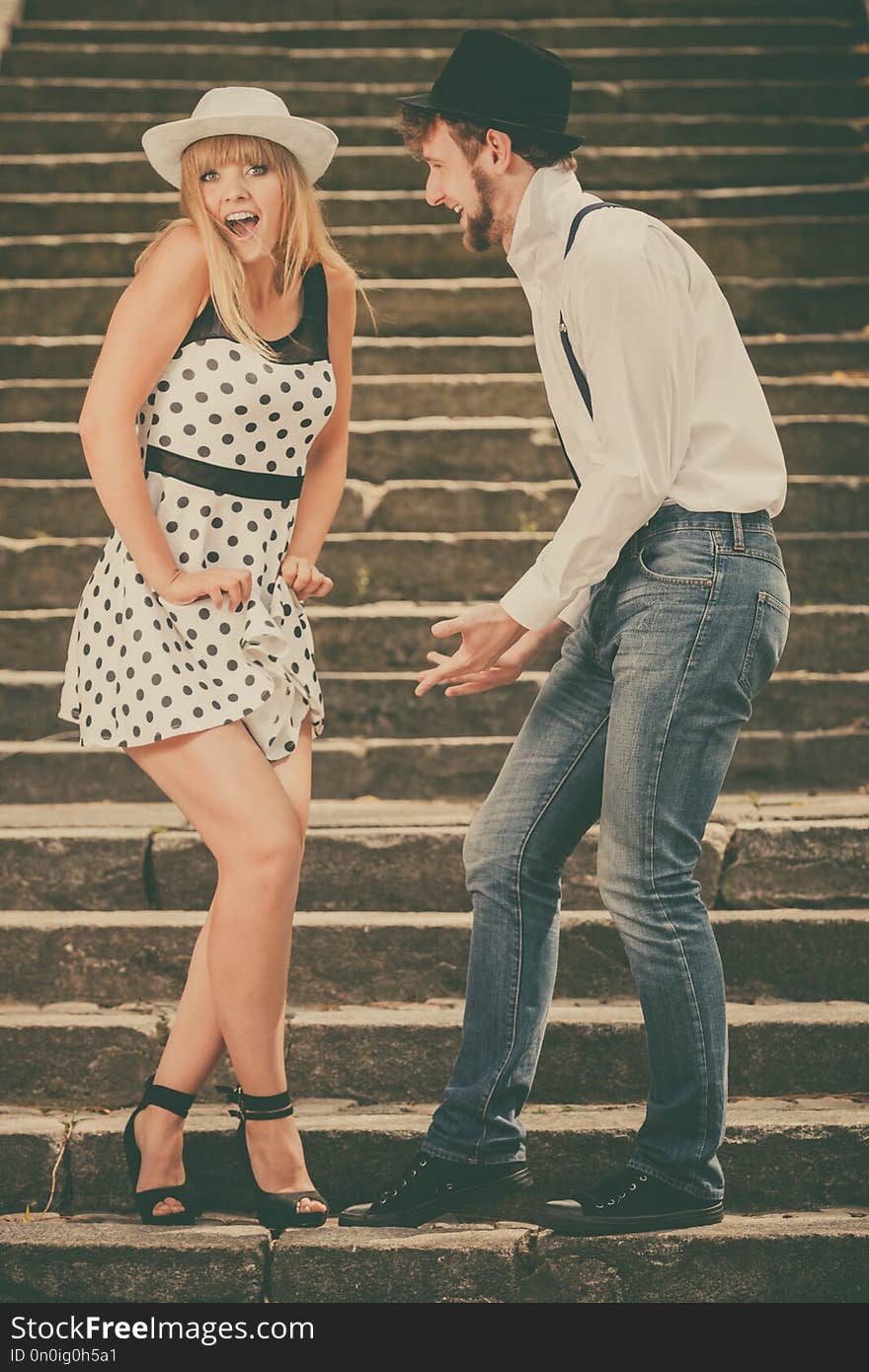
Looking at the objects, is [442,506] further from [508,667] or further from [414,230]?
[508,667]

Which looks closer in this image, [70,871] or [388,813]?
[70,871]

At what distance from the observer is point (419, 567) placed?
4.82 meters

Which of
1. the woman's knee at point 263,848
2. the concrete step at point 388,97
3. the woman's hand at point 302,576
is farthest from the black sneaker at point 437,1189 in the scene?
the concrete step at point 388,97

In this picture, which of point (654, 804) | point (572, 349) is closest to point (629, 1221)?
point (654, 804)

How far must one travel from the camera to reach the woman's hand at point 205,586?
275 centimetres

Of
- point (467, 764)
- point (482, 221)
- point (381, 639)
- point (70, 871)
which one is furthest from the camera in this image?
point (381, 639)

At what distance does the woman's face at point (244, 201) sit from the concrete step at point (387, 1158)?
1.72m

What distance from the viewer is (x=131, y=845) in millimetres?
3750

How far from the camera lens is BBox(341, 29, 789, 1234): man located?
8.13ft

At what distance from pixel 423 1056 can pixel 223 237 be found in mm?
1749

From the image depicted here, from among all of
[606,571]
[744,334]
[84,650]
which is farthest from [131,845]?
[744,334]

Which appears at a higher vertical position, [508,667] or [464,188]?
[464,188]

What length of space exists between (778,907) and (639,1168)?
1.17m

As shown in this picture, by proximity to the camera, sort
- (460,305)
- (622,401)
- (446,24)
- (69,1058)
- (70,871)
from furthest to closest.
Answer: (446,24), (460,305), (70,871), (69,1058), (622,401)
